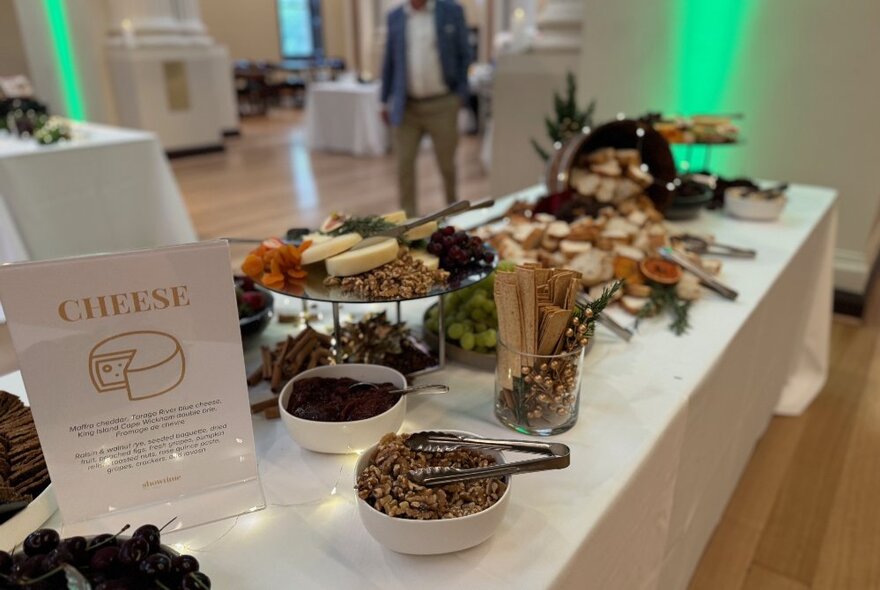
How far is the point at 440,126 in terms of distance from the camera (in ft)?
11.2

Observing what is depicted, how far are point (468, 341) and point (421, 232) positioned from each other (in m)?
0.18

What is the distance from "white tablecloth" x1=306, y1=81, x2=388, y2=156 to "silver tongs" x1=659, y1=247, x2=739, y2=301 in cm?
530

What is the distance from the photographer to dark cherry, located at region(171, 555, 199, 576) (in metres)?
0.48

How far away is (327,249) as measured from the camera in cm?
84

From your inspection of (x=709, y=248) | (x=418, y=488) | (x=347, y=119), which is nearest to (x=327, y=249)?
(x=418, y=488)

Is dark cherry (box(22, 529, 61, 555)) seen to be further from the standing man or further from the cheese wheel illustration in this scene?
the standing man

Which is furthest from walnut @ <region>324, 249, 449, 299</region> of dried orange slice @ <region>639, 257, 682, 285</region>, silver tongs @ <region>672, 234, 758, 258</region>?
silver tongs @ <region>672, 234, 758, 258</region>

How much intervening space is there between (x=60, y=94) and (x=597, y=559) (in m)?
6.89

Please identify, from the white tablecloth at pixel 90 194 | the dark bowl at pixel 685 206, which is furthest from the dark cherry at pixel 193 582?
the white tablecloth at pixel 90 194

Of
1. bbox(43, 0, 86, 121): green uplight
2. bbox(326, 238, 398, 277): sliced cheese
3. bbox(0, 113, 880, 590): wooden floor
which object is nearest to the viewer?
bbox(326, 238, 398, 277): sliced cheese

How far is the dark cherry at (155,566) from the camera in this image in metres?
0.46

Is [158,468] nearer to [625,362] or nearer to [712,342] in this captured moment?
[625,362]

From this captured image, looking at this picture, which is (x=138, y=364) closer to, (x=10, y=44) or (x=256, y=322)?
(x=256, y=322)

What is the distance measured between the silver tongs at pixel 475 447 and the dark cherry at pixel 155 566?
0.21m
